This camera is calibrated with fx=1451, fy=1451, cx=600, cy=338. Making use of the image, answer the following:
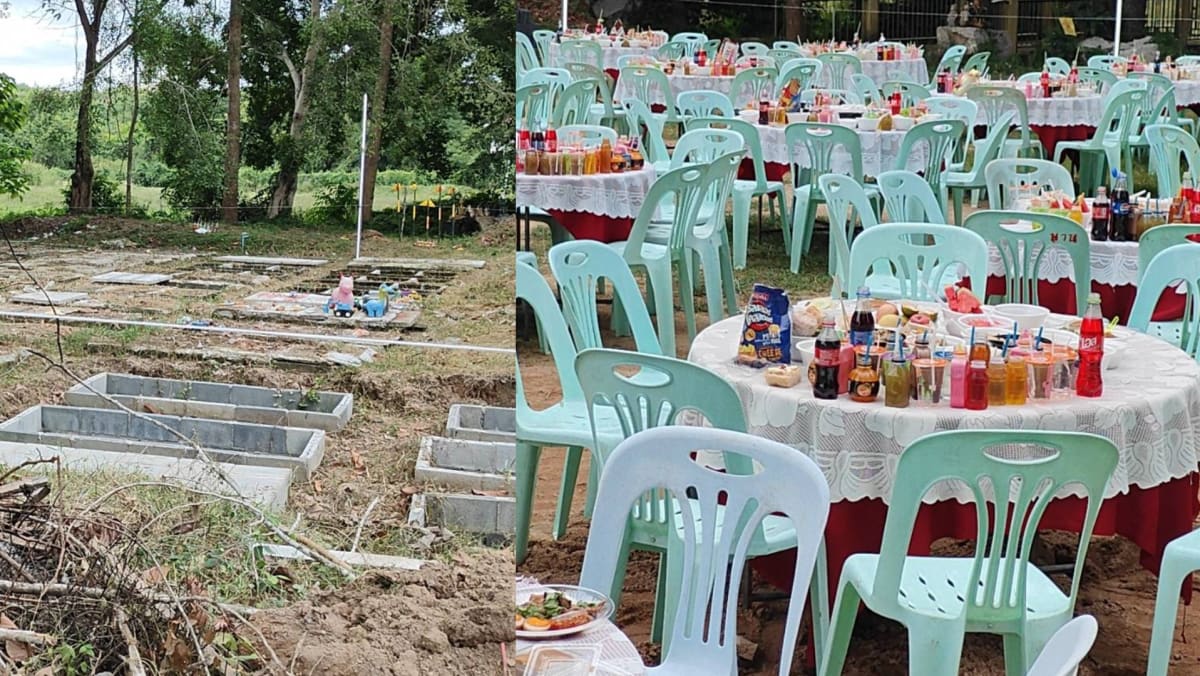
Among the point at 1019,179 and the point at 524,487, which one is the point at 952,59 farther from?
the point at 524,487

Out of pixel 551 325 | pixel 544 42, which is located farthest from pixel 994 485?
pixel 544 42

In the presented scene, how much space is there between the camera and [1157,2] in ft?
42.9

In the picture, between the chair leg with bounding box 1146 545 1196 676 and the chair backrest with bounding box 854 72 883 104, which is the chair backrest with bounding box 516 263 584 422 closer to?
the chair leg with bounding box 1146 545 1196 676

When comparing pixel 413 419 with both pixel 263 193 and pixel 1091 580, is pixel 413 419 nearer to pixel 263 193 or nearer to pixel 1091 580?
pixel 263 193

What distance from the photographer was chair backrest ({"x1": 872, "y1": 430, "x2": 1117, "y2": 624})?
2.10 metres

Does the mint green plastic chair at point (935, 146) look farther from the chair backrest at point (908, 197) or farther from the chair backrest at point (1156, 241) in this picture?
the chair backrest at point (1156, 241)

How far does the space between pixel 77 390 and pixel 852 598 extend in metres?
A: 1.26

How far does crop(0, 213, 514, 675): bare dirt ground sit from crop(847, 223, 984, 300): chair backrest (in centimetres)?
200

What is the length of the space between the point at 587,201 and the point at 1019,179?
1545 millimetres

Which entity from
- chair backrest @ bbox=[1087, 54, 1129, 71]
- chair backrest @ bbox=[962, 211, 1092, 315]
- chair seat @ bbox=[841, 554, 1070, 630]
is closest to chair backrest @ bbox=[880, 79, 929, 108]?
chair backrest @ bbox=[1087, 54, 1129, 71]

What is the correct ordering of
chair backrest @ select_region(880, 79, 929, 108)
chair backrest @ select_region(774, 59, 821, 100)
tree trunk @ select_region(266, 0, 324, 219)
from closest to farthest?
tree trunk @ select_region(266, 0, 324, 219) → chair backrest @ select_region(880, 79, 929, 108) → chair backrest @ select_region(774, 59, 821, 100)

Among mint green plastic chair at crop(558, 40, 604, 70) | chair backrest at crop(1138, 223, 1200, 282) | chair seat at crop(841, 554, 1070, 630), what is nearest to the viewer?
chair seat at crop(841, 554, 1070, 630)

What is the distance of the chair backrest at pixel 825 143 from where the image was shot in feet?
20.0

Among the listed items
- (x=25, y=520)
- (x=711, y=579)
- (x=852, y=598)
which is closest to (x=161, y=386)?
(x=25, y=520)
